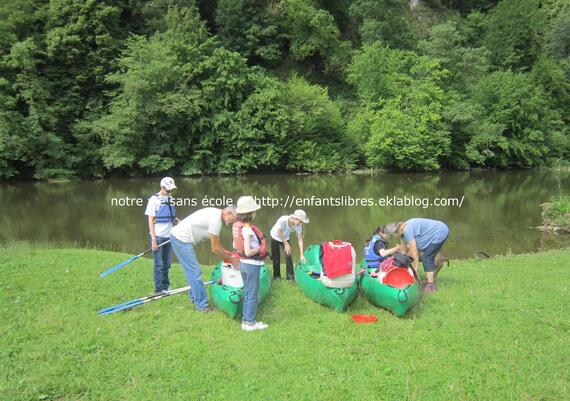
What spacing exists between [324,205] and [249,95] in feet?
51.7

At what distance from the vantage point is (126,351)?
503cm

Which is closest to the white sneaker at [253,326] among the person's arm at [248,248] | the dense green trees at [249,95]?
the person's arm at [248,248]

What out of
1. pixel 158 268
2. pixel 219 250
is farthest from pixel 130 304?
pixel 219 250

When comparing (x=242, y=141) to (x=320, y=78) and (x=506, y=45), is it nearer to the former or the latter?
(x=320, y=78)

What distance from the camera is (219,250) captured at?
5906 millimetres

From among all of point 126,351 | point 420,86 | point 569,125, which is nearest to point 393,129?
point 420,86

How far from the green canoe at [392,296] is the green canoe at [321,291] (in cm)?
26

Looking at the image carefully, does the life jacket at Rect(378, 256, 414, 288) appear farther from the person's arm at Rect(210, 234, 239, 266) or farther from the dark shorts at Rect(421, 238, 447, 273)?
the person's arm at Rect(210, 234, 239, 266)

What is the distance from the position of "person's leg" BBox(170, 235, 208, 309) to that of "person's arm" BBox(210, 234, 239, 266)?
0.44m

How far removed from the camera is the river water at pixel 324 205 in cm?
1423

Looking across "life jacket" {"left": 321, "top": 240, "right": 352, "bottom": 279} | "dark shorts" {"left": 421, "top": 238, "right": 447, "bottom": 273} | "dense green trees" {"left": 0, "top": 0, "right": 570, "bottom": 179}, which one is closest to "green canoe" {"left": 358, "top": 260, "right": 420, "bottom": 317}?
"life jacket" {"left": 321, "top": 240, "right": 352, "bottom": 279}

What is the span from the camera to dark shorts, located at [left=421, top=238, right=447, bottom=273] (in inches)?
279

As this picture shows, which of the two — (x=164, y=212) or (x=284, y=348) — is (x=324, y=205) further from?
(x=284, y=348)

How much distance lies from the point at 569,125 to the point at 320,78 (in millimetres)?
24098
